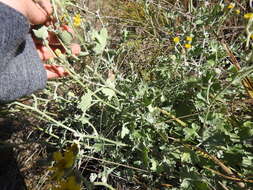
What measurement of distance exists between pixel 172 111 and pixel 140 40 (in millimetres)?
836

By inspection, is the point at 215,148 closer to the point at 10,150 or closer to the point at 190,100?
the point at 190,100

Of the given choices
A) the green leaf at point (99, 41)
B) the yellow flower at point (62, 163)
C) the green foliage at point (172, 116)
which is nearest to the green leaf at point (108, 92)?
the green foliage at point (172, 116)

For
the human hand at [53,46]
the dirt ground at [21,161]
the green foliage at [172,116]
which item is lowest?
the dirt ground at [21,161]

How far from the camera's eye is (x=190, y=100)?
57.7 inches

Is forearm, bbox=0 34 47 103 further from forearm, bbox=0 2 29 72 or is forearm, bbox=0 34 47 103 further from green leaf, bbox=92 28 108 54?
green leaf, bbox=92 28 108 54

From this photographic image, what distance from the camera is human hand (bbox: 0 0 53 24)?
3.72 feet

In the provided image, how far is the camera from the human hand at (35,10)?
1.13 meters

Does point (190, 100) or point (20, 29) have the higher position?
point (20, 29)

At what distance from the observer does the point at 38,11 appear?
1.17m

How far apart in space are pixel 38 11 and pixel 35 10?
0.04 feet

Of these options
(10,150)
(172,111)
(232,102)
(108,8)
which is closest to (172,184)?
(172,111)

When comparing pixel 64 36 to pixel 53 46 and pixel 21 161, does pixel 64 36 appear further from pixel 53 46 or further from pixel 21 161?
pixel 21 161

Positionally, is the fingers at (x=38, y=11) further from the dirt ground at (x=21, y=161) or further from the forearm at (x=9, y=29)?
the dirt ground at (x=21, y=161)

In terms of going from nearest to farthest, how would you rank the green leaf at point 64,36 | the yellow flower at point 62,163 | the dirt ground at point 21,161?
1. the yellow flower at point 62,163
2. the green leaf at point 64,36
3. the dirt ground at point 21,161
